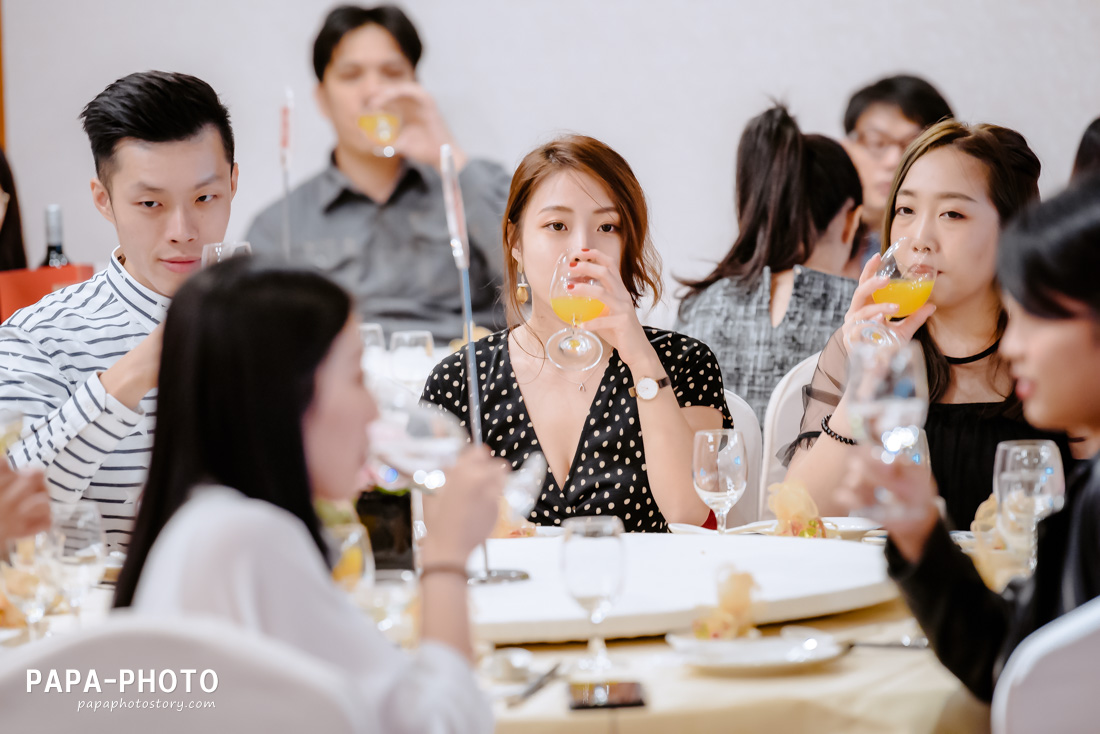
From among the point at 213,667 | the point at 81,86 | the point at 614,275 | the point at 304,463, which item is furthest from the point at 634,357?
the point at 81,86

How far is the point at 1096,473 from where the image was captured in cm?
116

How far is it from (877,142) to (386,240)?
91.2 inches

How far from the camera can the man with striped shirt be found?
84.7 inches

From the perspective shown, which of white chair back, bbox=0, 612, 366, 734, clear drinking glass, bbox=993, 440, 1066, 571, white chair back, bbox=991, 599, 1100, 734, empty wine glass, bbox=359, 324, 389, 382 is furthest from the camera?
empty wine glass, bbox=359, 324, 389, 382

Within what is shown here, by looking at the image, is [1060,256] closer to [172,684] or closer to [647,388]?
[172,684]

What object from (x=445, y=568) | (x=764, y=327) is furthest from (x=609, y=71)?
(x=445, y=568)

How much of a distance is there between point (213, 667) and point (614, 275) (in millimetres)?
1649

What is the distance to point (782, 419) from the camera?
9.17 feet

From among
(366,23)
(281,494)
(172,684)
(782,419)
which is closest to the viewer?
(172,684)

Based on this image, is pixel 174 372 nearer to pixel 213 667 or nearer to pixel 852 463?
pixel 213 667

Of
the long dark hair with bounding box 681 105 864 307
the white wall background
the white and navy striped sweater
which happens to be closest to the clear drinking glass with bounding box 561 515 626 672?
the white and navy striped sweater

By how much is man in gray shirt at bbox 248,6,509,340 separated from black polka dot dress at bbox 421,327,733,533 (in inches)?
106

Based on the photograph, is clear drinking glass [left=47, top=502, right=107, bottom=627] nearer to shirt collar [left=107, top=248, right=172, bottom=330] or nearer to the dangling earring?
shirt collar [left=107, top=248, right=172, bottom=330]

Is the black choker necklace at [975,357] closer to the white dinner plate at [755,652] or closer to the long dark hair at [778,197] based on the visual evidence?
the long dark hair at [778,197]
